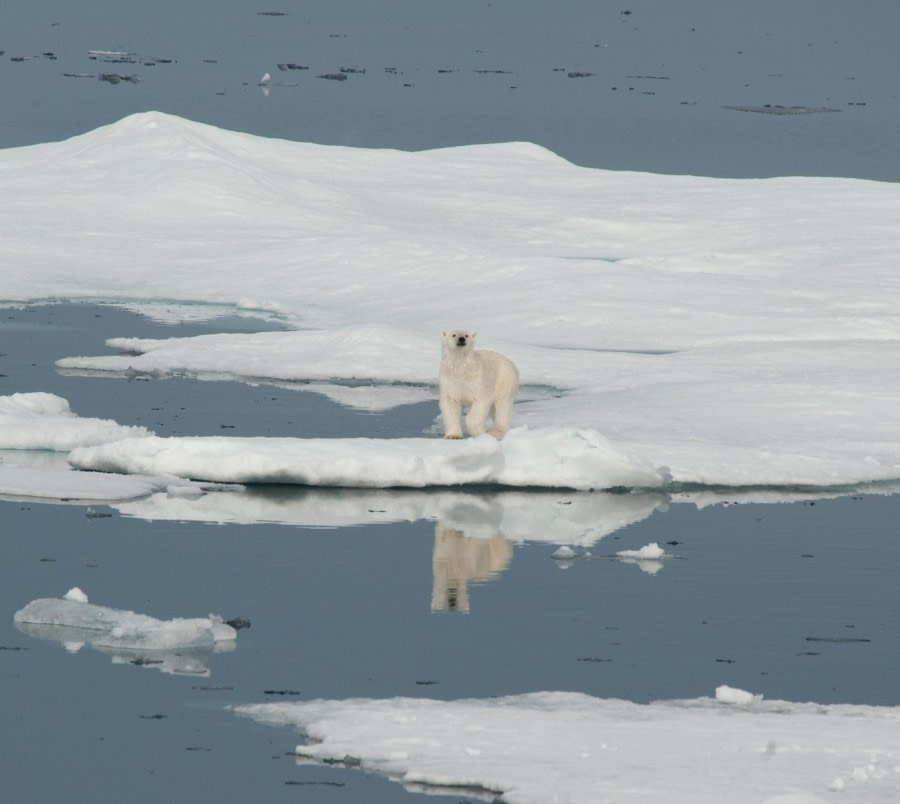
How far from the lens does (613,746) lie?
6762 millimetres

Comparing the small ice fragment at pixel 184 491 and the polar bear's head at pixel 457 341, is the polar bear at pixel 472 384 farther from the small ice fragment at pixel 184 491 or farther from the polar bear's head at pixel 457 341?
the small ice fragment at pixel 184 491

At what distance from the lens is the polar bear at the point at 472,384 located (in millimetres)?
11977

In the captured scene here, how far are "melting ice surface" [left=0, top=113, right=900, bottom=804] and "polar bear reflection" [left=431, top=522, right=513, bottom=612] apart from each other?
0.63 m

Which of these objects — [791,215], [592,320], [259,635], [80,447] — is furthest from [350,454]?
[791,215]

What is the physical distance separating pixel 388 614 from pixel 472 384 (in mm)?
3583

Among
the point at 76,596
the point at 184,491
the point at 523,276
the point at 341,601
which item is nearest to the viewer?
the point at 76,596

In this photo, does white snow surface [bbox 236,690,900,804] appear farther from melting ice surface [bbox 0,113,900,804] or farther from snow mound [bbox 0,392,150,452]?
snow mound [bbox 0,392,150,452]

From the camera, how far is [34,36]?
62125 mm

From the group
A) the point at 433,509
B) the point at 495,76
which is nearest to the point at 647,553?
the point at 433,509

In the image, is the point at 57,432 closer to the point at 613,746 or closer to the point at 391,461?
the point at 391,461

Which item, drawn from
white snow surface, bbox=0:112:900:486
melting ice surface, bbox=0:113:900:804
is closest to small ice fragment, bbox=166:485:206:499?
melting ice surface, bbox=0:113:900:804

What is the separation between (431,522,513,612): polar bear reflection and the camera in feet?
29.5

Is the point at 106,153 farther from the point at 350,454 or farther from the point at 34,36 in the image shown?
the point at 34,36

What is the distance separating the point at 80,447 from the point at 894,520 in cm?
492
